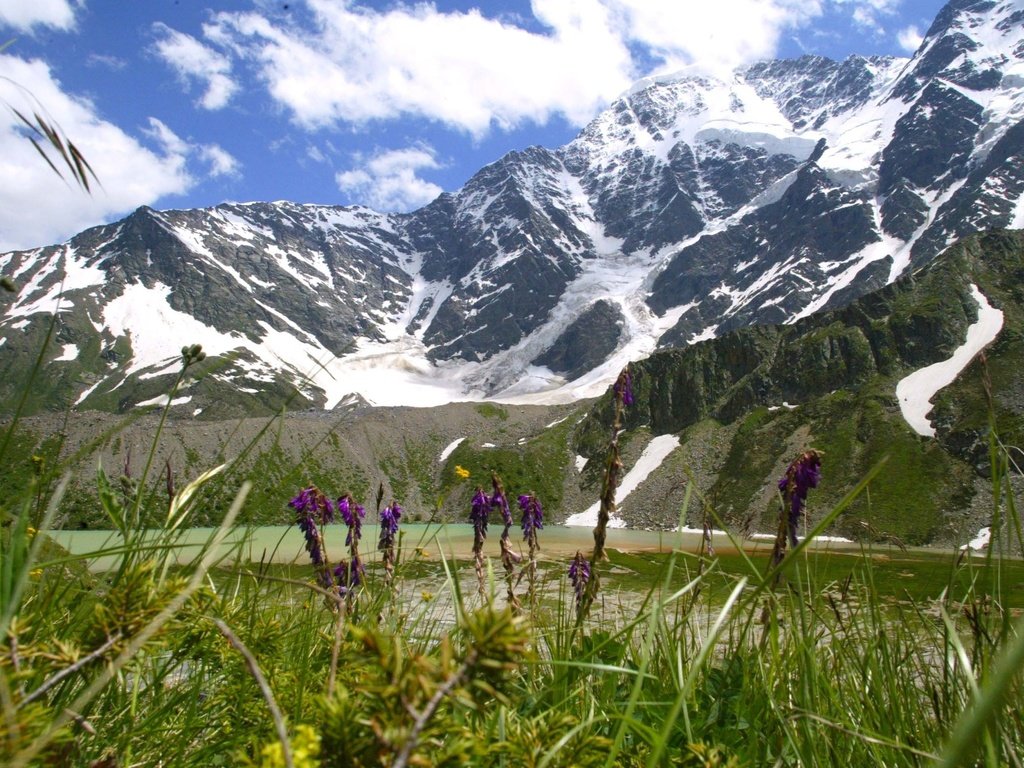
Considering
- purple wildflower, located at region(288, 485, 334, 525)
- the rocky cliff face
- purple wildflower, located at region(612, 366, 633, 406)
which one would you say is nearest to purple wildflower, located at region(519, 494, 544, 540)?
purple wildflower, located at region(288, 485, 334, 525)

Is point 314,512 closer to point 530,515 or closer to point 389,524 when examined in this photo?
point 389,524

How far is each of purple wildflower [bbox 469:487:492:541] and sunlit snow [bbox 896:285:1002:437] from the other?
109 metres

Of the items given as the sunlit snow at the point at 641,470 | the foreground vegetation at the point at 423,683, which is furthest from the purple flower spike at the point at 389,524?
the sunlit snow at the point at 641,470

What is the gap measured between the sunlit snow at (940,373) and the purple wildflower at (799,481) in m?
111

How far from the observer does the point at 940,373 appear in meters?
110

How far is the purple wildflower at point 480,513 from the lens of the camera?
6.34m

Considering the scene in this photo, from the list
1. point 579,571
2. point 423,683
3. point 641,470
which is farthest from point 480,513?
point 641,470

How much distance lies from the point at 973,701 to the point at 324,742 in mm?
1869

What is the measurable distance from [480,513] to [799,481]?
12.0 feet

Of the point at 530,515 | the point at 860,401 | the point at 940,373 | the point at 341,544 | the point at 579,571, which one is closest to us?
the point at 530,515

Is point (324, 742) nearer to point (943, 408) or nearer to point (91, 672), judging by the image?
point (91, 672)

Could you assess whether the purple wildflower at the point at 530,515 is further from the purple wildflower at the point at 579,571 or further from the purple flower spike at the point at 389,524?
the purple flower spike at the point at 389,524

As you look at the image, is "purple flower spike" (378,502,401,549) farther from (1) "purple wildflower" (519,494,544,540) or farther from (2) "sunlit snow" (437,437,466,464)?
(2) "sunlit snow" (437,437,466,464)

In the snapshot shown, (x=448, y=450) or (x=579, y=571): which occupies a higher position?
(x=448, y=450)
